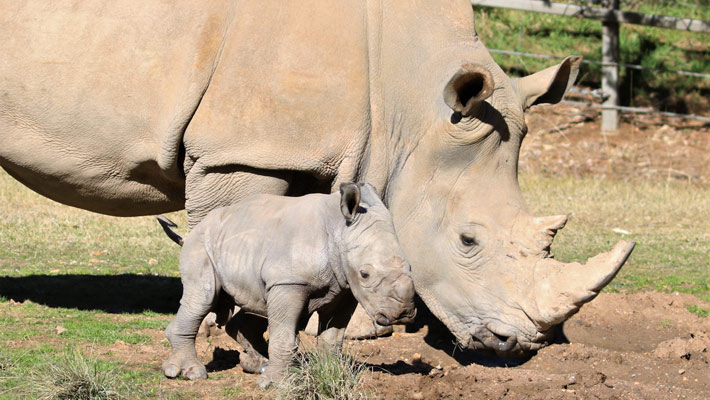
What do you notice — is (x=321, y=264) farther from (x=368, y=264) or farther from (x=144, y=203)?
(x=144, y=203)

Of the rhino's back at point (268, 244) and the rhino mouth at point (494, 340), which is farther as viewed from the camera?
the rhino mouth at point (494, 340)

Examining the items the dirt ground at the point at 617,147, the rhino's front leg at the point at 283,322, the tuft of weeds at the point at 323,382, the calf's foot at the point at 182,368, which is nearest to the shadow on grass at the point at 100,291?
the calf's foot at the point at 182,368

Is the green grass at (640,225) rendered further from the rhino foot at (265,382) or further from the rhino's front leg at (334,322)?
the rhino foot at (265,382)

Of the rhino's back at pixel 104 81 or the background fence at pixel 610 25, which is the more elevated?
the rhino's back at pixel 104 81

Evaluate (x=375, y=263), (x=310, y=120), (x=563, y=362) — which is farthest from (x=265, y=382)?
(x=563, y=362)

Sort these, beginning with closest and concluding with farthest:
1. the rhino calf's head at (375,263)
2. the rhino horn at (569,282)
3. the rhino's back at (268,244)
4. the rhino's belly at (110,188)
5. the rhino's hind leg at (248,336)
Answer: the rhino calf's head at (375,263) < the rhino's back at (268,244) < the rhino horn at (569,282) < the rhino's hind leg at (248,336) < the rhino's belly at (110,188)

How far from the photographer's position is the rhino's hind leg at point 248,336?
568cm

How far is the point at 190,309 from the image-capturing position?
17.7 ft

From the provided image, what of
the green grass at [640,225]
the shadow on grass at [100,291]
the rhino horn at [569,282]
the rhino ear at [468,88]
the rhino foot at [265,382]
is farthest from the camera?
the green grass at [640,225]

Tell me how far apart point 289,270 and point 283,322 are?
27 centimetres

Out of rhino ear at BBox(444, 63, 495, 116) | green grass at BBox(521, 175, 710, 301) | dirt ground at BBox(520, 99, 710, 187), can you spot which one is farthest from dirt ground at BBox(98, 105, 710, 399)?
dirt ground at BBox(520, 99, 710, 187)

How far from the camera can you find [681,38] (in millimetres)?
18969

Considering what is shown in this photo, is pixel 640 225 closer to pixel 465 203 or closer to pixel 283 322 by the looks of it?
pixel 465 203

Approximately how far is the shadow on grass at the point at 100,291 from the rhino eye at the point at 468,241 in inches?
102
